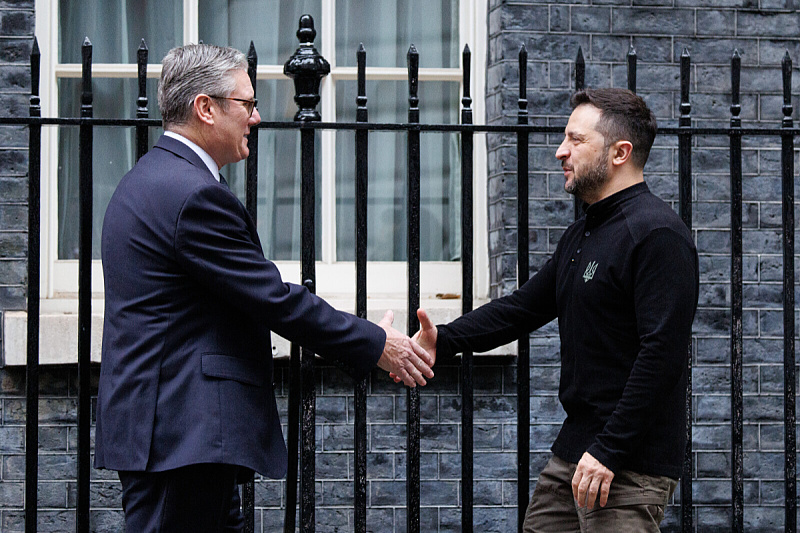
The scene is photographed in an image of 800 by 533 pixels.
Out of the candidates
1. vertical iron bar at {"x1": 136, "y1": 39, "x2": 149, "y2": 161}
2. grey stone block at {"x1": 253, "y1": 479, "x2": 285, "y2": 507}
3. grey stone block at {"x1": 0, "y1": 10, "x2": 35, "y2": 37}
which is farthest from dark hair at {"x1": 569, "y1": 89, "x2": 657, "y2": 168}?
grey stone block at {"x1": 0, "y1": 10, "x2": 35, "y2": 37}

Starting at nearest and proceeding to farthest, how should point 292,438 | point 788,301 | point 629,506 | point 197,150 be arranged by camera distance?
1. point 629,506
2. point 197,150
3. point 292,438
4. point 788,301

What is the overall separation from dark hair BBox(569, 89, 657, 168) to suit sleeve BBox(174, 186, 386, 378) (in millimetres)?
990

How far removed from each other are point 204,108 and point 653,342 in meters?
1.46

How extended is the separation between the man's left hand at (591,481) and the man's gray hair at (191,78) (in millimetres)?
1478

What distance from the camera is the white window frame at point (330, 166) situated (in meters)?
4.80

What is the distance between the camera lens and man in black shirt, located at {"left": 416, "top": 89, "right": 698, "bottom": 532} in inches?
103

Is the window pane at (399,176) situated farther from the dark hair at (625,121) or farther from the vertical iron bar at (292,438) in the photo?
the dark hair at (625,121)

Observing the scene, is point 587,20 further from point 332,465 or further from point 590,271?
point 332,465

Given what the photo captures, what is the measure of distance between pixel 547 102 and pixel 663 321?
2.43m

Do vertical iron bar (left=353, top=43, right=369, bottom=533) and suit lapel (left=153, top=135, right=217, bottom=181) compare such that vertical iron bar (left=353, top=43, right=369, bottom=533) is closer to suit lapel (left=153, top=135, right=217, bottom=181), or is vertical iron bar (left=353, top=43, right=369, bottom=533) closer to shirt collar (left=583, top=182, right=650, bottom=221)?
suit lapel (left=153, top=135, right=217, bottom=181)

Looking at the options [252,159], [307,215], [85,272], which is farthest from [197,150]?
[85,272]

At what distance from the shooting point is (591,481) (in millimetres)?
2641

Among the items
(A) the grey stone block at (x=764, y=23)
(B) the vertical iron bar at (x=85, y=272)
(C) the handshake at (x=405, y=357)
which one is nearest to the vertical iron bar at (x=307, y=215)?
(C) the handshake at (x=405, y=357)

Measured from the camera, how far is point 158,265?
2613mm
